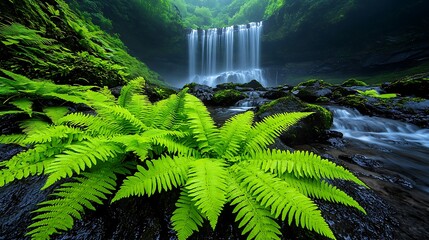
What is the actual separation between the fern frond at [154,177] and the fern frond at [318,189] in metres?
0.79

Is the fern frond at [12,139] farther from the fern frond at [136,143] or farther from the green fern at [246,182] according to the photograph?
the green fern at [246,182]

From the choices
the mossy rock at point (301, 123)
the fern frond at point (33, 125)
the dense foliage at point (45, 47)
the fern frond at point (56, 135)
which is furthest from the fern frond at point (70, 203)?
the mossy rock at point (301, 123)

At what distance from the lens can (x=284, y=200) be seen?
1.20 meters

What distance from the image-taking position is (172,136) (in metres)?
1.96

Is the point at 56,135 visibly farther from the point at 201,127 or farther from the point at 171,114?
the point at 201,127

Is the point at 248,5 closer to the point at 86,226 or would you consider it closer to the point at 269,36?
the point at 269,36

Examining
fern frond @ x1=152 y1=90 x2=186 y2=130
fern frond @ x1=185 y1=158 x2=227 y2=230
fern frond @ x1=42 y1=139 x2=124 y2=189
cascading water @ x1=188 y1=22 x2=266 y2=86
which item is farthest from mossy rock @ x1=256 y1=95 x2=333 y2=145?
cascading water @ x1=188 y1=22 x2=266 y2=86

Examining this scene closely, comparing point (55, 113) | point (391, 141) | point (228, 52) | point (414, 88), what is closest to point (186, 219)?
point (55, 113)

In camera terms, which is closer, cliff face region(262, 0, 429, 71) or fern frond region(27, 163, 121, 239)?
fern frond region(27, 163, 121, 239)

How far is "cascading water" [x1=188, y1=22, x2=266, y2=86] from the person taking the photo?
30.7 metres

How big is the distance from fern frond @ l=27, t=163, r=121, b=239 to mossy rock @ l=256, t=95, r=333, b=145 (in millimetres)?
3545

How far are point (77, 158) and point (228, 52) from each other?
33.4 meters

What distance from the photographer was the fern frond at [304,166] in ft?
4.80

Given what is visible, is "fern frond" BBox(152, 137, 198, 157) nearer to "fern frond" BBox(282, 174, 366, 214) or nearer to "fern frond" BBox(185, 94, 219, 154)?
"fern frond" BBox(185, 94, 219, 154)
